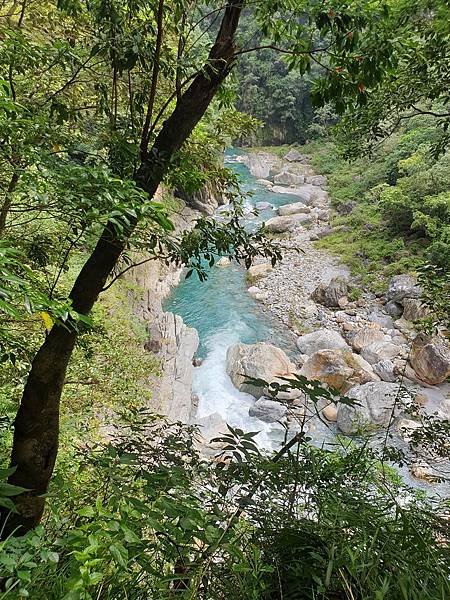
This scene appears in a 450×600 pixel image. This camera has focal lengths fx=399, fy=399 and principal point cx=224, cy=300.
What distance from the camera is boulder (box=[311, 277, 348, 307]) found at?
11.4 metres

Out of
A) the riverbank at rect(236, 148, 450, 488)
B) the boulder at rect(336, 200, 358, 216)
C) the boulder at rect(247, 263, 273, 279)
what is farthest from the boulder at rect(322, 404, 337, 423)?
the boulder at rect(336, 200, 358, 216)

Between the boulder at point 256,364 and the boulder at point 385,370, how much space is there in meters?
1.80

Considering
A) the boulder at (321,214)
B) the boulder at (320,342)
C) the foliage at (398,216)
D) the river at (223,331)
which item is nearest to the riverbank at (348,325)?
the boulder at (320,342)

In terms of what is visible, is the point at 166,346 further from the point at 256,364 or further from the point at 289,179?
the point at 289,179

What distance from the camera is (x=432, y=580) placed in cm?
109

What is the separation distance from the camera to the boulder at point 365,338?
9.34 metres

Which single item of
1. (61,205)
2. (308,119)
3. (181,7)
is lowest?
(61,205)

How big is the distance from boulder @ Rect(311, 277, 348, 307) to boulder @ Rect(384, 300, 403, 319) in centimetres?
123

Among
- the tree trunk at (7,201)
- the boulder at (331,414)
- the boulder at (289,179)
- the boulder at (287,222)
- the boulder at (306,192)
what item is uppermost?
the boulder at (289,179)

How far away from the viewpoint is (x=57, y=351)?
1796 millimetres

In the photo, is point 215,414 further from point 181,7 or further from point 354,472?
point 181,7

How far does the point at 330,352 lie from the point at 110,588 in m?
7.70

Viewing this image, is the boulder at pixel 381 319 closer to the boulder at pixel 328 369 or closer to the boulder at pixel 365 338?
the boulder at pixel 365 338

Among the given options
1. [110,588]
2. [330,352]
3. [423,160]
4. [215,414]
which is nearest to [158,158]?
[110,588]
